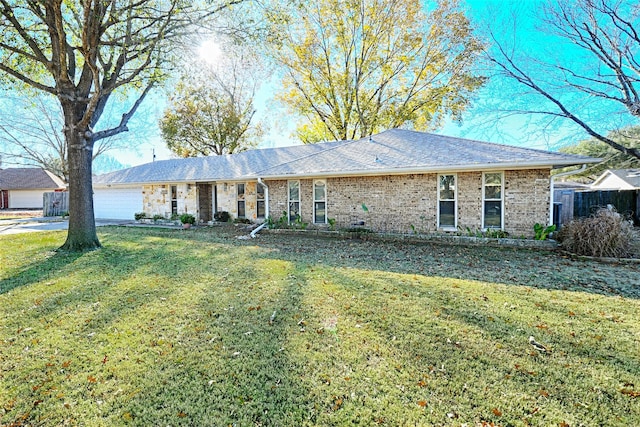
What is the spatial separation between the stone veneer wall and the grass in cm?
291

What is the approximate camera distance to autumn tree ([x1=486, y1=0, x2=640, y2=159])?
1010 centimetres

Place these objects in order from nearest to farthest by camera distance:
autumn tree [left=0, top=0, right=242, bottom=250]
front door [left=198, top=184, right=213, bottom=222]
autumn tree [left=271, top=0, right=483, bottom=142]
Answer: autumn tree [left=0, top=0, right=242, bottom=250] < front door [left=198, top=184, right=213, bottom=222] < autumn tree [left=271, top=0, right=483, bottom=142]

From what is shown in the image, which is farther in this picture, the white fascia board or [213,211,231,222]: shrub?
[213,211,231,222]: shrub

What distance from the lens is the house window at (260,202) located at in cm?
1454

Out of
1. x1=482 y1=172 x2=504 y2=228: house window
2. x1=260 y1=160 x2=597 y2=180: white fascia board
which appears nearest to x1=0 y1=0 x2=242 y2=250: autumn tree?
x1=260 y1=160 x2=597 y2=180: white fascia board

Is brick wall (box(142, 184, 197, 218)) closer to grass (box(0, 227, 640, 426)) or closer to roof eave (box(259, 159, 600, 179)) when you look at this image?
roof eave (box(259, 159, 600, 179))

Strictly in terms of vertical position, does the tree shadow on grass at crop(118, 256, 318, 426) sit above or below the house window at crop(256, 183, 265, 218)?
below

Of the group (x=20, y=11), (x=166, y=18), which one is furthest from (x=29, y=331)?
(x=20, y=11)

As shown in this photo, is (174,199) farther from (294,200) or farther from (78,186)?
(78,186)

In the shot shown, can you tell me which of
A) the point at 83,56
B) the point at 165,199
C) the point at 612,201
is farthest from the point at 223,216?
the point at 612,201

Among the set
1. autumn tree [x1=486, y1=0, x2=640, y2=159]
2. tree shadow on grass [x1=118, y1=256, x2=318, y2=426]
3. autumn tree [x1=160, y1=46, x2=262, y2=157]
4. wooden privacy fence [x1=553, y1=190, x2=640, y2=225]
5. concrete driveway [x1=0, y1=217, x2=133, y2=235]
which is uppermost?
autumn tree [x1=160, y1=46, x2=262, y2=157]

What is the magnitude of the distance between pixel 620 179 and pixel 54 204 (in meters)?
38.5

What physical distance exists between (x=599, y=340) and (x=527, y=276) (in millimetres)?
2771

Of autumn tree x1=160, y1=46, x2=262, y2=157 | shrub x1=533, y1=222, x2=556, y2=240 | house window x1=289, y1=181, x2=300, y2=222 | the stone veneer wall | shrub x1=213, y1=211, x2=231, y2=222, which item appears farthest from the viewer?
autumn tree x1=160, y1=46, x2=262, y2=157
